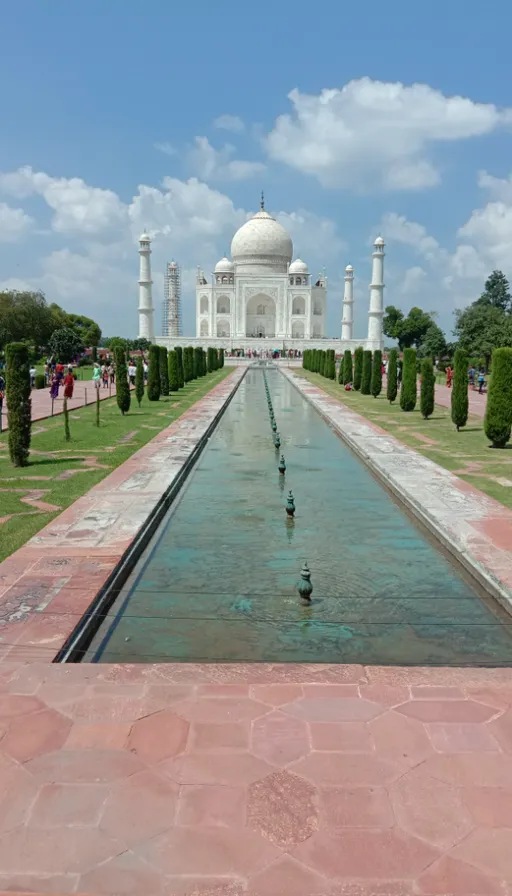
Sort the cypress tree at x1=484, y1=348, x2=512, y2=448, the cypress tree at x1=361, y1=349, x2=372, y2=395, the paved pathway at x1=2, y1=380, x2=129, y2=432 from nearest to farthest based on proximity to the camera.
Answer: the cypress tree at x1=484, y1=348, x2=512, y2=448
the paved pathway at x1=2, y1=380, x2=129, y2=432
the cypress tree at x1=361, y1=349, x2=372, y2=395

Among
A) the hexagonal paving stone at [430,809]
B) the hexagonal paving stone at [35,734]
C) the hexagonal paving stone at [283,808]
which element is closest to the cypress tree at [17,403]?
the hexagonal paving stone at [35,734]

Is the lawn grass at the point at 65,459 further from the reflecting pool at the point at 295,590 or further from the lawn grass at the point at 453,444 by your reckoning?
the lawn grass at the point at 453,444

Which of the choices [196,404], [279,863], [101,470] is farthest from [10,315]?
[279,863]

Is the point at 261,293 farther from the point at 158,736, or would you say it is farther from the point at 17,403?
the point at 158,736

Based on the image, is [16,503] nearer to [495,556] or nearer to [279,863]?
[495,556]

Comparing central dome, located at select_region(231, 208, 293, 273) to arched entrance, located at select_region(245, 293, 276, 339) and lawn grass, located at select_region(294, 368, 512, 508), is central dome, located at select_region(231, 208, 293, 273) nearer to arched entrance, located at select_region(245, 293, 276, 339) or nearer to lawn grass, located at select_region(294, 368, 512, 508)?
arched entrance, located at select_region(245, 293, 276, 339)

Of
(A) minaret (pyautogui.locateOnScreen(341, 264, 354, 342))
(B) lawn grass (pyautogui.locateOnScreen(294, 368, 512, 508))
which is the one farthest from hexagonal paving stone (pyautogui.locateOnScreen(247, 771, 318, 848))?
(A) minaret (pyautogui.locateOnScreen(341, 264, 354, 342))

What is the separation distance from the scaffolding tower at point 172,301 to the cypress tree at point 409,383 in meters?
44.4

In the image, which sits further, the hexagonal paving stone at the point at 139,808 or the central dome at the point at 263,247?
the central dome at the point at 263,247

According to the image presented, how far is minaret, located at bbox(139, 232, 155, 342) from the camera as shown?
4682 centimetres

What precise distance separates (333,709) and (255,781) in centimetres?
53

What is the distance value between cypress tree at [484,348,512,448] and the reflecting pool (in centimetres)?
321

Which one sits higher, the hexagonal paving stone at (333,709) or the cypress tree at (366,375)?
the cypress tree at (366,375)

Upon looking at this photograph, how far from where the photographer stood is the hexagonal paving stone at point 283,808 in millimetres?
1923
